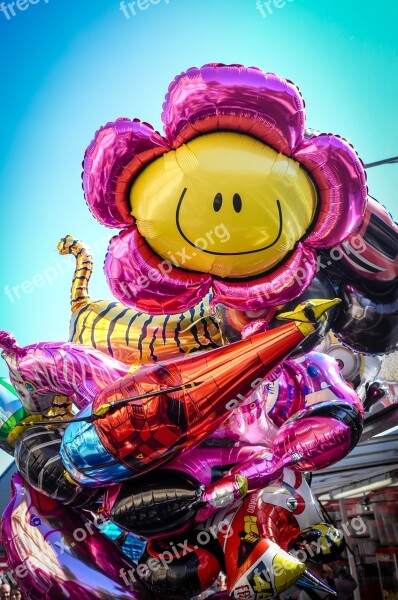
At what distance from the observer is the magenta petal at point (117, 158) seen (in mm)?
1577

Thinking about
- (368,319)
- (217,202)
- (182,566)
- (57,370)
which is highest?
(217,202)

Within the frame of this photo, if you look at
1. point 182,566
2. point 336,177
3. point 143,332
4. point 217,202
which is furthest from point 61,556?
point 336,177

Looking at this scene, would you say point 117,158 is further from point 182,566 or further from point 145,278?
point 182,566

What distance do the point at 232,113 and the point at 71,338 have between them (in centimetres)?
116

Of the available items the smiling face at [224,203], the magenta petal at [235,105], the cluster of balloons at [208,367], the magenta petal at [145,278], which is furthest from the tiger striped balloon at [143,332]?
the magenta petal at [235,105]

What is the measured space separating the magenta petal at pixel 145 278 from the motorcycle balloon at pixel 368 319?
21.9 inches

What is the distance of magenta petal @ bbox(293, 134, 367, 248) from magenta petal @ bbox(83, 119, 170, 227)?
42cm

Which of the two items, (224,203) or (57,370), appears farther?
(57,370)

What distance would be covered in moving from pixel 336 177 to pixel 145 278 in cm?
62

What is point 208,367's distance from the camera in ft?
4.72

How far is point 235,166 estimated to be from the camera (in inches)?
60.7

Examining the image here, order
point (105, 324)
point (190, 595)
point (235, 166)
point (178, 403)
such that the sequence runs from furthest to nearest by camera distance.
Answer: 1. point (105, 324)
2. point (190, 595)
3. point (235, 166)
4. point (178, 403)

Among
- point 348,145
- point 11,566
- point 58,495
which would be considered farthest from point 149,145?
point 11,566

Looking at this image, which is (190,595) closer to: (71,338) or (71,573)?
(71,573)
